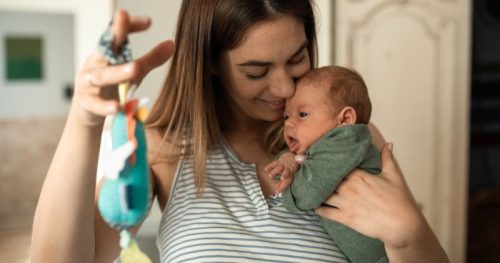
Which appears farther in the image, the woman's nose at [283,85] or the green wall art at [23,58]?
the green wall art at [23,58]

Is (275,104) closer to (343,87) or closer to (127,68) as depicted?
(343,87)

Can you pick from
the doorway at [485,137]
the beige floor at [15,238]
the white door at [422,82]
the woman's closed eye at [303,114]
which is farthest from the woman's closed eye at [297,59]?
the beige floor at [15,238]

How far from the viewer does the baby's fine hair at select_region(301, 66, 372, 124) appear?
1080mm

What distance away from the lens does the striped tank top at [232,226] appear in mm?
1007

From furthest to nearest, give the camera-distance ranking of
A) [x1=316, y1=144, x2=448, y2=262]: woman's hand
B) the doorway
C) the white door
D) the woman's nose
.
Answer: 1. the doorway
2. the white door
3. the woman's nose
4. [x1=316, y1=144, x2=448, y2=262]: woman's hand

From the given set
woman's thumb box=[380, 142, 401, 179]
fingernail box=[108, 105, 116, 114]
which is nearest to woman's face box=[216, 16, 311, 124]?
woman's thumb box=[380, 142, 401, 179]

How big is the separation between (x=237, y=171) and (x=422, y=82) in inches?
49.8

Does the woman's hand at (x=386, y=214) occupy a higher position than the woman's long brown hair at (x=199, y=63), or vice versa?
the woman's long brown hair at (x=199, y=63)

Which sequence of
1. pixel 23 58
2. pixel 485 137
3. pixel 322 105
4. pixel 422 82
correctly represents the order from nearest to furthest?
pixel 322 105 < pixel 422 82 < pixel 485 137 < pixel 23 58

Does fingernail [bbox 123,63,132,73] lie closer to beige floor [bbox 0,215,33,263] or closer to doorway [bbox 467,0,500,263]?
doorway [bbox 467,0,500,263]

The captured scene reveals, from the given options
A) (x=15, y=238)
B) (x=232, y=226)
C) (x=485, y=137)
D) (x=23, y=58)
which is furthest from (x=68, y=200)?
(x=23, y=58)

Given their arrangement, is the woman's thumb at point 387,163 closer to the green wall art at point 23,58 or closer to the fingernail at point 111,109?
the fingernail at point 111,109

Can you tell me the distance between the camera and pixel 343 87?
1.09 meters

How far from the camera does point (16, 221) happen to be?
517cm
